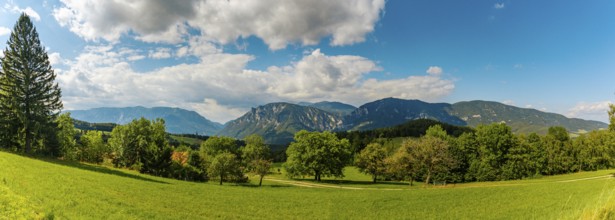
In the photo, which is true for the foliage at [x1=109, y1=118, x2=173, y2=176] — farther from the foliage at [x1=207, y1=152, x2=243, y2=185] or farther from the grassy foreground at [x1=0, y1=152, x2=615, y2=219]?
the grassy foreground at [x1=0, y1=152, x2=615, y2=219]

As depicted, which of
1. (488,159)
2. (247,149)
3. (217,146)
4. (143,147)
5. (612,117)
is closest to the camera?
(612,117)

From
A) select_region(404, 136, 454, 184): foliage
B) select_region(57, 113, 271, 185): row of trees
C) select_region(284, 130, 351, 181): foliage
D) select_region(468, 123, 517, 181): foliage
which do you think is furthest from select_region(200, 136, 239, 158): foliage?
select_region(468, 123, 517, 181): foliage

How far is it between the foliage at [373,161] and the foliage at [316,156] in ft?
17.1

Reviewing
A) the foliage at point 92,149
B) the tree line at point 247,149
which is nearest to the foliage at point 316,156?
the tree line at point 247,149

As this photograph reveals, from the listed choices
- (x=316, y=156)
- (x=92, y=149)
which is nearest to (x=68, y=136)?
(x=92, y=149)

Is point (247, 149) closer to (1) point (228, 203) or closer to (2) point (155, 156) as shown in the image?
(2) point (155, 156)

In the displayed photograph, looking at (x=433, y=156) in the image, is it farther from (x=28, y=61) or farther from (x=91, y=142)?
(x=91, y=142)

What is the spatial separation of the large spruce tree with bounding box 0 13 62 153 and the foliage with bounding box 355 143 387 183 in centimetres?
7580

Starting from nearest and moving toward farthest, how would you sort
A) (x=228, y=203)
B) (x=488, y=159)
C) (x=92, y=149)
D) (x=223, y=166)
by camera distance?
(x=228, y=203), (x=223, y=166), (x=488, y=159), (x=92, y=149)

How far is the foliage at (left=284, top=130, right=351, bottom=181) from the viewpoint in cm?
8369

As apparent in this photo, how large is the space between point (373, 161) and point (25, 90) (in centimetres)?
8193

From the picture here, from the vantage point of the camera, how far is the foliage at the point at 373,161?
8644cm

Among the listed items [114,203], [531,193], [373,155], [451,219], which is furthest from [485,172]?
[114,203]

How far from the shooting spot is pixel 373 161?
291 ft
